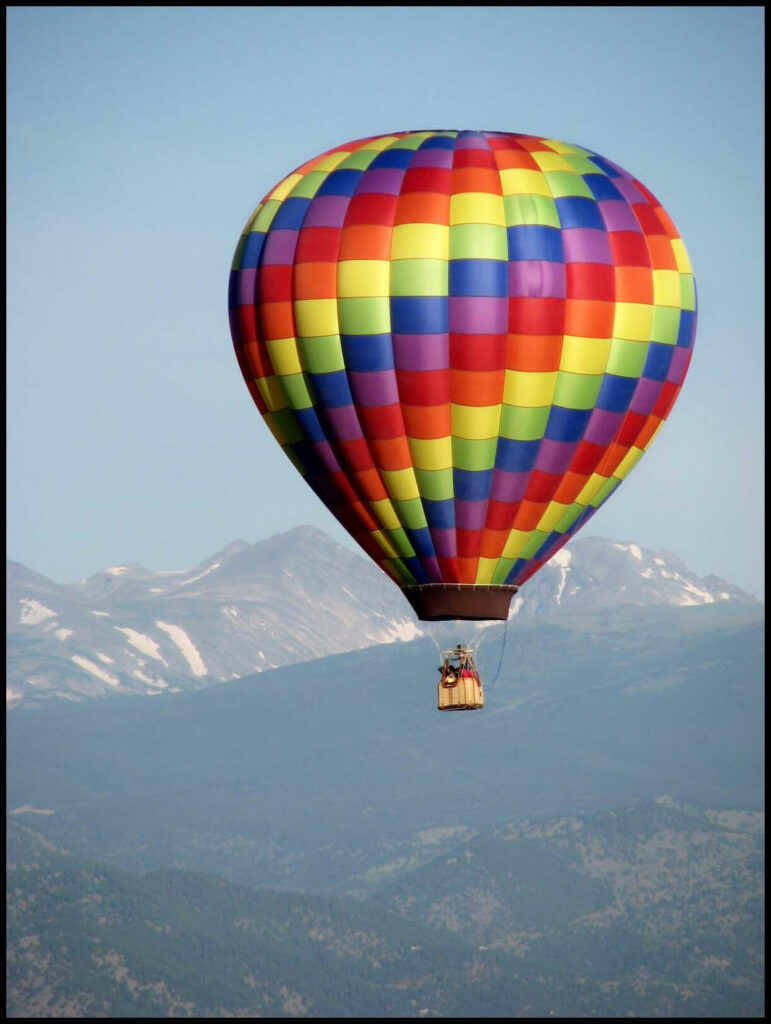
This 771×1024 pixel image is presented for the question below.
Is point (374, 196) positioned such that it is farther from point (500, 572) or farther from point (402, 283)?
point (500, 572)

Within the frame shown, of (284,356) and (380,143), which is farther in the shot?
(380,143)

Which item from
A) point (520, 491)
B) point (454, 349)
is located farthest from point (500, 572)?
point (454, 349)

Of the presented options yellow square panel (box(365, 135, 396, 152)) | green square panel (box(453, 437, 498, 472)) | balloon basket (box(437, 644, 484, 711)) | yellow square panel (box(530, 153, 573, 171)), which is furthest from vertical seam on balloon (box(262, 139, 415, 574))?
yellow square panel (box(530, 153, 573, 171))

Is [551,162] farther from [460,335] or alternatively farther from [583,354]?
[460,335]

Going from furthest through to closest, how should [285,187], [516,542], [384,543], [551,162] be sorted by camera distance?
[285,187] < [384,543] < [516,542] < [551,162]

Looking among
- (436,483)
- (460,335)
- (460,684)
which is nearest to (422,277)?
(460,335)

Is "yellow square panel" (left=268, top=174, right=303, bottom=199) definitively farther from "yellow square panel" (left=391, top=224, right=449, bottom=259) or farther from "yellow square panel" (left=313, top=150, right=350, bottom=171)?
"yellow square panel" (left=391, top=224, right=449, bottom=259)

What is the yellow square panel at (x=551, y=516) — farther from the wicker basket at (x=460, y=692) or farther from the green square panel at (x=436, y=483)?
the wicker basket at (x=460, y=692)
